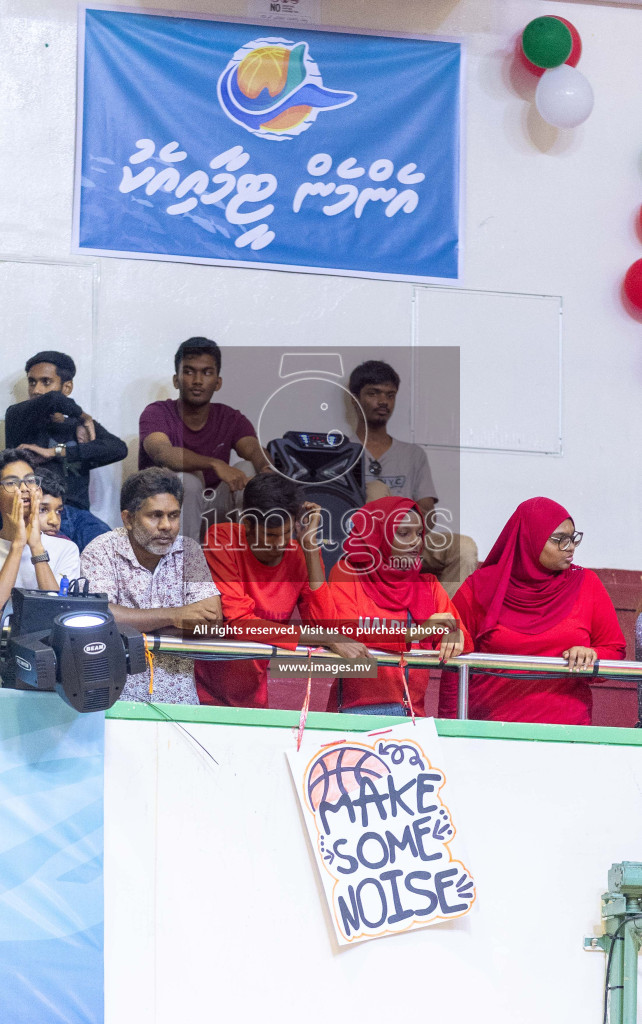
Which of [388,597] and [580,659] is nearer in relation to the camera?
[580,659]

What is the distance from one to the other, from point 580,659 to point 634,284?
8.05 feet

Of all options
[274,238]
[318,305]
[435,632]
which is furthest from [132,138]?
[435,632]

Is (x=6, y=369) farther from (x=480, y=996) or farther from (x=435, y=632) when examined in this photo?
(x=480, y=996)

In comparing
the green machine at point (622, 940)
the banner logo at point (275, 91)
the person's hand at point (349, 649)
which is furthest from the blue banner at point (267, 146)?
the green machine at point (622, 940)

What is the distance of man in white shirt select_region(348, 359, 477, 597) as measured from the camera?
169 inches

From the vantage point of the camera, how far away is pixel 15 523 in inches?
132

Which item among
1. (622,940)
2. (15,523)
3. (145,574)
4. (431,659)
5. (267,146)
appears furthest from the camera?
(267,146)

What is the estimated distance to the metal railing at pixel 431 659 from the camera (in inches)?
100

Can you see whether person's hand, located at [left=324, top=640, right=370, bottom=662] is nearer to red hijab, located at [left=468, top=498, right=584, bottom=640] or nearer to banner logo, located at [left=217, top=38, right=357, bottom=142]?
red hijab, located at [left=468, top=498, right=584, bottom=640]

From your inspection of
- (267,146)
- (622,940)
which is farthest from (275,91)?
(622,940)

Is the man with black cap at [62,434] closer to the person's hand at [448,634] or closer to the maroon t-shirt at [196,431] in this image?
the maroon t-shirt at [196,431]

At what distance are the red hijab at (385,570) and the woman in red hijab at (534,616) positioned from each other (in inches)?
6.4

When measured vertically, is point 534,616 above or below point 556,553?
below

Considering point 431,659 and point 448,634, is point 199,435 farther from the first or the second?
point 431,659
